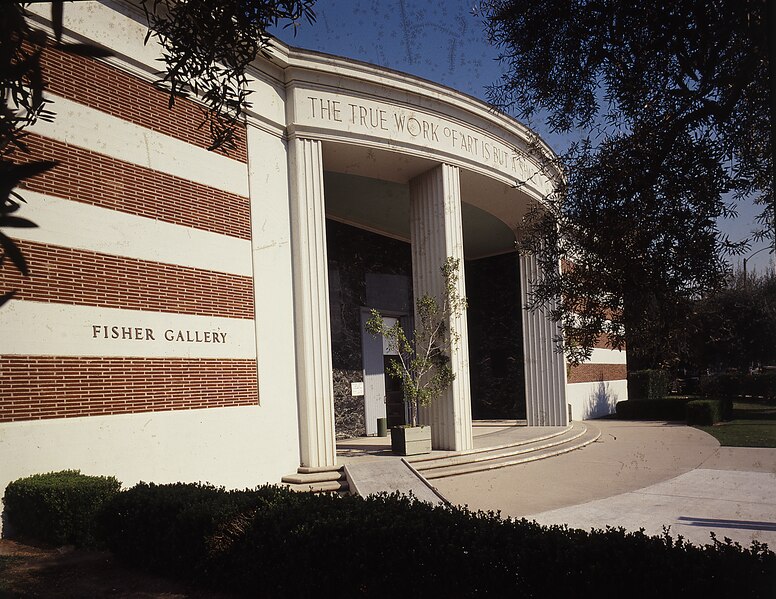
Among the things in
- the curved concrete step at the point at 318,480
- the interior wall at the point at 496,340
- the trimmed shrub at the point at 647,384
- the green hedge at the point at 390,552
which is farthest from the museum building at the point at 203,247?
the trimmed shrub at the point at 647,384

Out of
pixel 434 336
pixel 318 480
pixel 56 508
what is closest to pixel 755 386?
pixel 434 336

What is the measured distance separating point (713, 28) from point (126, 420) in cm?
835

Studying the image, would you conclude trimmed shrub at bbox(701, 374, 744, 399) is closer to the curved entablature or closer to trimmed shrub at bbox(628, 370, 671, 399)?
trimmed shrub at bbox(628, 370, 671, 399)

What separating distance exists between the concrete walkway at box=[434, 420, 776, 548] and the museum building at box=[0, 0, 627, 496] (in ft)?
8.58

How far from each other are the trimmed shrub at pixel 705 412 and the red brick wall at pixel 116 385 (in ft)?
51.1

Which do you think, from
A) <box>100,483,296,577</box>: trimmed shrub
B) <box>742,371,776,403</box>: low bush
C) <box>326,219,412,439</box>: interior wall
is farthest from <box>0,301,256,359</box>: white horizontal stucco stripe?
<box>742,371,776,403</box>: low bush

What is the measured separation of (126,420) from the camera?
→ 9328 mm

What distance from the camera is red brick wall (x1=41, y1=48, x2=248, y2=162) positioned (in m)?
8.84

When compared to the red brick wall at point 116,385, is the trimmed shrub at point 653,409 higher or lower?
lower

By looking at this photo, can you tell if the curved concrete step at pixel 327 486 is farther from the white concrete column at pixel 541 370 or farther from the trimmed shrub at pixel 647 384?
the trimmed shrub at pixel 647 384

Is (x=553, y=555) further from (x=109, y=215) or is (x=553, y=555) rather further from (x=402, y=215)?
(x=402, y=215)

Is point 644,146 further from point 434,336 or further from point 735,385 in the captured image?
point 735,385

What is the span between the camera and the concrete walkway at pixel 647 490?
335 inches

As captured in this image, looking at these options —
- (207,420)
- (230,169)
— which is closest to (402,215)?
(230,169)
